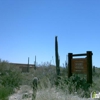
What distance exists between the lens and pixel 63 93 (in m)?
10.6

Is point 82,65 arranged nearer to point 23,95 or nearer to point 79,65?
point 79,65

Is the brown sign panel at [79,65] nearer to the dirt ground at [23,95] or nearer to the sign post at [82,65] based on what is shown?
the sign post at [82,65]

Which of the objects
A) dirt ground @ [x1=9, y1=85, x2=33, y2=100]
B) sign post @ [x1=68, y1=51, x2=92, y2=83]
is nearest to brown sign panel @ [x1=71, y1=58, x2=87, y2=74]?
sign post @ [x1=68, y1=51, x2=92, y2=83]

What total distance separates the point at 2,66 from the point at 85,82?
12706 millimetres

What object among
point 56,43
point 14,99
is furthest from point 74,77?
point 56,43

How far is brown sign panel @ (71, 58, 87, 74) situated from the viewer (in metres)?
16.9

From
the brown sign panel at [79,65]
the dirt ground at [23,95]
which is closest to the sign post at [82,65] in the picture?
the brown sign panel at [79,65]

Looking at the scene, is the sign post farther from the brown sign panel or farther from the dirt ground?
the dirt ground

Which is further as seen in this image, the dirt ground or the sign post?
the sign post

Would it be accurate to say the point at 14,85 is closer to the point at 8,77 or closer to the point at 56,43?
the point at 8,77

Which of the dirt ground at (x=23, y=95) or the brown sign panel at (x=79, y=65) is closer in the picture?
the dirt ground at (x=23, y=95)

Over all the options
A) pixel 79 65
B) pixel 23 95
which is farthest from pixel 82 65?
pixel 23 95

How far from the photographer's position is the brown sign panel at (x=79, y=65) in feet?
55.3

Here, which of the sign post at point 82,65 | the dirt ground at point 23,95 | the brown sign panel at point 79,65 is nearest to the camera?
the dirt ground at point 23,95
